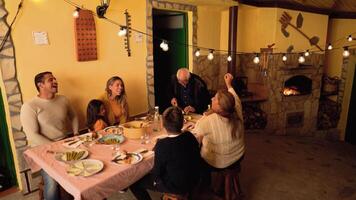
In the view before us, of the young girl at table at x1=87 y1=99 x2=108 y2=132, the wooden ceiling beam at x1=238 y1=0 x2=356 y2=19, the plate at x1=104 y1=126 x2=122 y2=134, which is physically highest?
the wooden ceiling beam at x1=238 y1=0 x2=356 y2=19

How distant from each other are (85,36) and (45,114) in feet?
3.42

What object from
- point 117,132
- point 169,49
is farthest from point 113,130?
point 169,49

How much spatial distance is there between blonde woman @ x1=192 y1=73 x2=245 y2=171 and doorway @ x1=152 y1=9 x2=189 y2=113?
2.12m

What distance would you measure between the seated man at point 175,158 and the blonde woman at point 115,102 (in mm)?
1223

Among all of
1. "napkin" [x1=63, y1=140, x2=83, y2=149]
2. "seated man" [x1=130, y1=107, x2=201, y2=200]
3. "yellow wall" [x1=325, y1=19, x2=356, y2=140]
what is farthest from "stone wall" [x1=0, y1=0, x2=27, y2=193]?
"yellow wall" [x1=325, y1=19, x2=356, y2=140]

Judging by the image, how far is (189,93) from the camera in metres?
3.67

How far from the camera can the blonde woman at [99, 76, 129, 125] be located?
311 cm

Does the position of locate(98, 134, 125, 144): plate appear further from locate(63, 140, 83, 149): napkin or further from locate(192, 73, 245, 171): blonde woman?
locate(192, 73, 245, 171): blonde woman

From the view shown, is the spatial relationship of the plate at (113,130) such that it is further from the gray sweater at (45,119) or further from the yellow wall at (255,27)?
the yellow wall at (255,27)

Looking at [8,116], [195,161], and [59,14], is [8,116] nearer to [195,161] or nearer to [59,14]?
[59,14]

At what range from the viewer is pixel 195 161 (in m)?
2.07

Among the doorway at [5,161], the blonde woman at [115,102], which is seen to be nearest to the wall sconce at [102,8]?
the blonde woman at [115,102]

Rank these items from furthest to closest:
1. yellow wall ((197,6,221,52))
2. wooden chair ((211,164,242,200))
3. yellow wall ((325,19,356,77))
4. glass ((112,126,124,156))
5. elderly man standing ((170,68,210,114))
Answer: yellow wall ((325,19,356,77)) < yellow wall ((197,6,221,52)) < elderly man standing ((170,68,210,114)) < wooden chair ((211,164,242,200)) < glass ((112,126,124,156))

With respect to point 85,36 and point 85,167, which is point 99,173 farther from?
point 85,36
